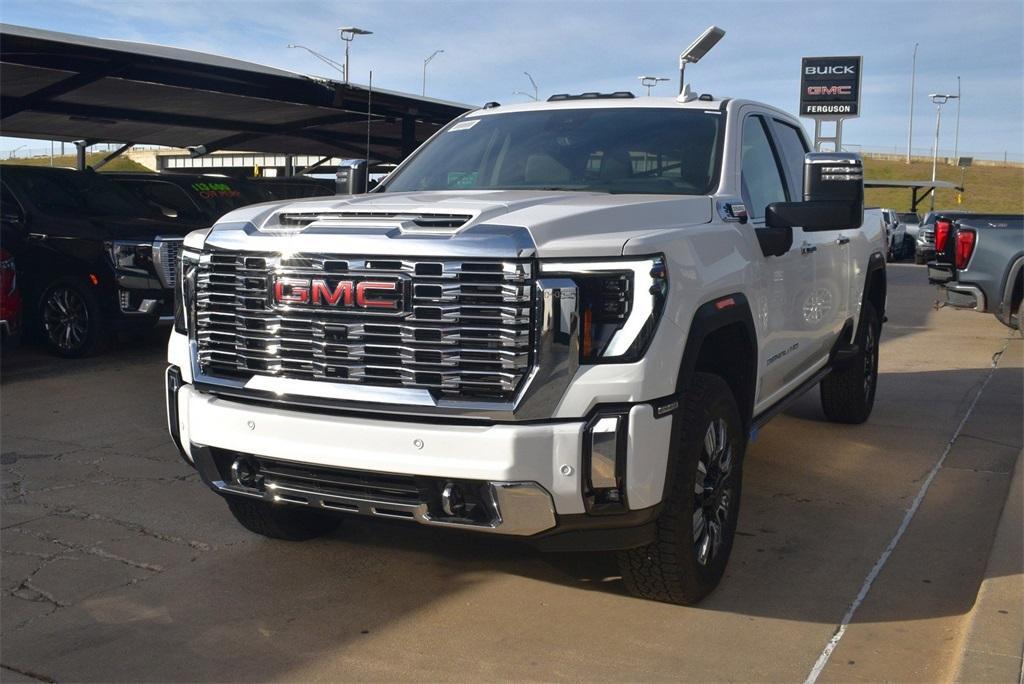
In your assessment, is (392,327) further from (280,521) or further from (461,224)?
(280,521)

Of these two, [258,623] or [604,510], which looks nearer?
[604,510]

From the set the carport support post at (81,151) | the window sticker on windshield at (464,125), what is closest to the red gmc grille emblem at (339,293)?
the window sticker on windshield at (464,125)

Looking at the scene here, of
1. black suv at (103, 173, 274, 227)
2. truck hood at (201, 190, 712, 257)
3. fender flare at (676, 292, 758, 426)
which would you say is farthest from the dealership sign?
truck hood at (201, 190, 712, 257)

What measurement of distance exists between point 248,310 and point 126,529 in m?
1.72

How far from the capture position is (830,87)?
165 feet

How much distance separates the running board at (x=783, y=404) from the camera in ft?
16.8

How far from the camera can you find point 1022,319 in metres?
12.4

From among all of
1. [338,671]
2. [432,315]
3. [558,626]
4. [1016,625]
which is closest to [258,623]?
[338,671]

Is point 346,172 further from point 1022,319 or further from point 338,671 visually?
point 1022,319

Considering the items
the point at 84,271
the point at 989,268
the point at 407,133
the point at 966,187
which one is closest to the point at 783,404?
the point at 84,271

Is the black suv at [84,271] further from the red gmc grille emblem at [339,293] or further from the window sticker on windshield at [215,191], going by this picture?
the red gmc grille emblem at [339,293]

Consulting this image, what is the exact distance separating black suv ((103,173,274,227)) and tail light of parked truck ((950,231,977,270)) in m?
8.29

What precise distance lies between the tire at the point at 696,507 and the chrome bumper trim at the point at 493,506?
0.47 metres

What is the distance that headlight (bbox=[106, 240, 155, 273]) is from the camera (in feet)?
33.3
